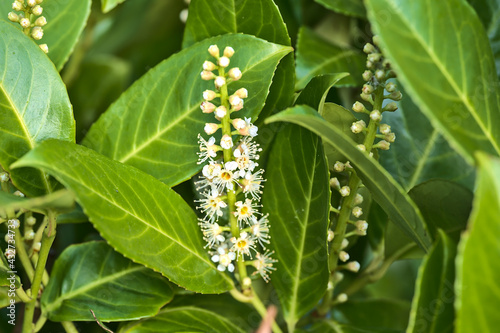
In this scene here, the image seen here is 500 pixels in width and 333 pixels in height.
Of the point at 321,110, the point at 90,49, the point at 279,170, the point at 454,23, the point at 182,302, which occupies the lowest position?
the point at 182,302

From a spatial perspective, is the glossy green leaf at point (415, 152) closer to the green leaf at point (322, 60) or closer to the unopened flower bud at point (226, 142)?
the green leaf at point (322, 60)

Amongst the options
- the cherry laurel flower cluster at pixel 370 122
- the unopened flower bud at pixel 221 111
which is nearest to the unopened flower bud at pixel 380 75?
the cherry laurel flower cluster at pixel 370 122

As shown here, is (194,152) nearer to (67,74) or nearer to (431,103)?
(431,103)

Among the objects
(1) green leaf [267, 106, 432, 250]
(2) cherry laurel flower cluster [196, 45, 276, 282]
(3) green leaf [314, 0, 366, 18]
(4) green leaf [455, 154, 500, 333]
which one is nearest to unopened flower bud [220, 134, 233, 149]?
(2) cherry laurel flower cluster [196, 45, 276, 282]

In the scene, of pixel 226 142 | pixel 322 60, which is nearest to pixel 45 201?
pixel 226 142

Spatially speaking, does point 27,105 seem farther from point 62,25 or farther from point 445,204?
point 445,204

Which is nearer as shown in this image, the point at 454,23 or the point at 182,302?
the point at 454,23

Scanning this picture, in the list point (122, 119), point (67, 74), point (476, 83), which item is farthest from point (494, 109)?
point (67, 74)

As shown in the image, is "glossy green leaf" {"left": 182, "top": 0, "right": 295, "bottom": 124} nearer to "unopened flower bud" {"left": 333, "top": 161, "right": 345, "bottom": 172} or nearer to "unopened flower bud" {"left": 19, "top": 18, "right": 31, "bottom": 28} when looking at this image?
"unopened flower bud" {"left": 333, "top": 161, "right": 345, "bottom": 172}
